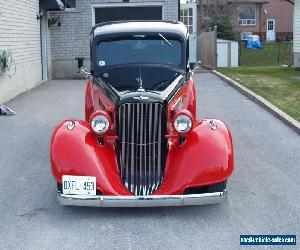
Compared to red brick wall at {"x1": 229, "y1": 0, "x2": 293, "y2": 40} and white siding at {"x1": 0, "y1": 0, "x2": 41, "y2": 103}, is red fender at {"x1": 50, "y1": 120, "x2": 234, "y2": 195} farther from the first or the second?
red brick wall at {"x1": 229, "y1": 0, "x2": 293, "y2": 40}

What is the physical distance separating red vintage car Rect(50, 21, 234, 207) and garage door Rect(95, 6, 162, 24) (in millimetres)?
16362

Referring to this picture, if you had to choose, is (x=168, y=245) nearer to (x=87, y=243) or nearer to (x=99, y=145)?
(x=87, y=243)

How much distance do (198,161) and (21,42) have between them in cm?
1254

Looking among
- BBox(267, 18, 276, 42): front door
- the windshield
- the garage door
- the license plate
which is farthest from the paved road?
BBox(267, 18, 276, 42): front door

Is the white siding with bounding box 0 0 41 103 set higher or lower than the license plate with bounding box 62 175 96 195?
higher

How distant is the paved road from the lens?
5477mm

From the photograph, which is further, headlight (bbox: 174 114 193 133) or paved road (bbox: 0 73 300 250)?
headlight (bbox: 174 114 193 133)

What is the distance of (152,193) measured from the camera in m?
6.04

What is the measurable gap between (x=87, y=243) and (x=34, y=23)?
15.6 m

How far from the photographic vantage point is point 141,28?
8.07m

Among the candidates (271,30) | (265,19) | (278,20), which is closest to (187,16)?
(265,19)

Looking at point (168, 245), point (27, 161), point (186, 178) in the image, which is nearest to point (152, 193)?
point (186, 178)

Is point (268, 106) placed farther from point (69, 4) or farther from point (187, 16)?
point (187, 16)

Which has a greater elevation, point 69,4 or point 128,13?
point 69,4
